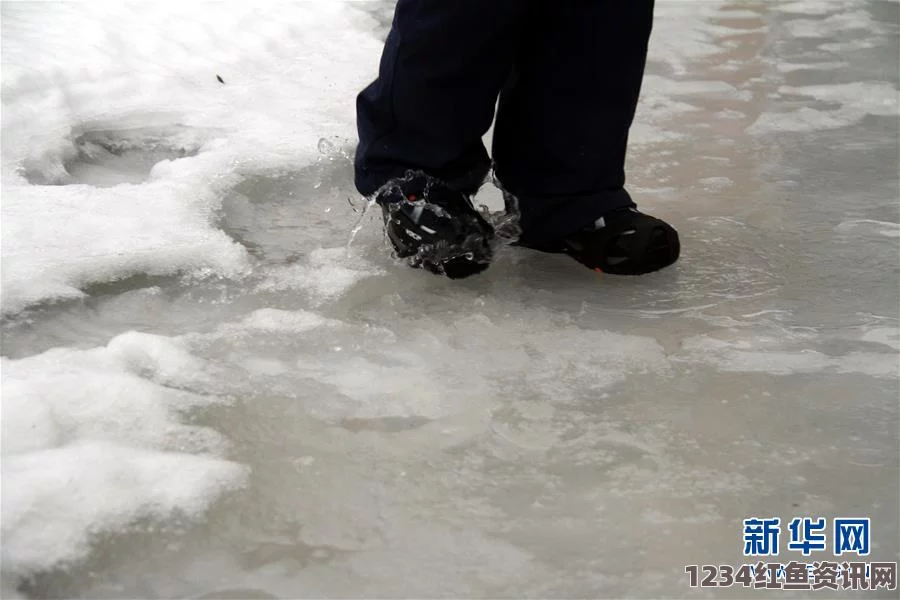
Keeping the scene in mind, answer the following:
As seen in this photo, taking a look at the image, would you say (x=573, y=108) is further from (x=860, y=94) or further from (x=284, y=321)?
(x=860, y=94)

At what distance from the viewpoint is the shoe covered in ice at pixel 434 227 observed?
1.45 meters

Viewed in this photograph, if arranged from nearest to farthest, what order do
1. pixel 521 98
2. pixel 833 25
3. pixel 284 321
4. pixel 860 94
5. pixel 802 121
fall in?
pixel 284 321, pixel 521 98, pixel 802 121, pixel 860 94, pixel 833 25

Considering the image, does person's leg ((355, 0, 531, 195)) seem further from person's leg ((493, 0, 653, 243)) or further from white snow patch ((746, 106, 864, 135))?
white snow patch ((746, 106, 864, 135))

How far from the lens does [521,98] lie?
151 cm

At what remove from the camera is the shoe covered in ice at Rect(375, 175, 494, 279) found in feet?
4.75

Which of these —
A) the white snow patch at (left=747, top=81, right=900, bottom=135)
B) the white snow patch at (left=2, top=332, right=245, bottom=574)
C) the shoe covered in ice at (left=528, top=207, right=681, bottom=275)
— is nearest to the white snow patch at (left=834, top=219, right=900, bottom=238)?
the shoe covered in ice at (left=528, top=207, right=681, bottom=275)

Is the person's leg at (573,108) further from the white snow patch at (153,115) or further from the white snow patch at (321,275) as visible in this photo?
the white snow patch at (153,115)

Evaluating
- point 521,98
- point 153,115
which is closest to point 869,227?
point 521,98

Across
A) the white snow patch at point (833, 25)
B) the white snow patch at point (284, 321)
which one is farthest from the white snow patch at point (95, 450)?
the white snow patch at point (833, 25)

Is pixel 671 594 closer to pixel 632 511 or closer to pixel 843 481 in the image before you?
pixel 632 511

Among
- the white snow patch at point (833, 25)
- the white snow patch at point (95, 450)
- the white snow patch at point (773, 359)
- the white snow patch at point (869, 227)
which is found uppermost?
the white snow patch at point (95, 450)

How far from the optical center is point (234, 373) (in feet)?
3.81

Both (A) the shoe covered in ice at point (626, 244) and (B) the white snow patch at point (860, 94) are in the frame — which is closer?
(A) the shoe covered in ice at point (626, 244)

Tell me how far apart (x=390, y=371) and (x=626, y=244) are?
46 cm
